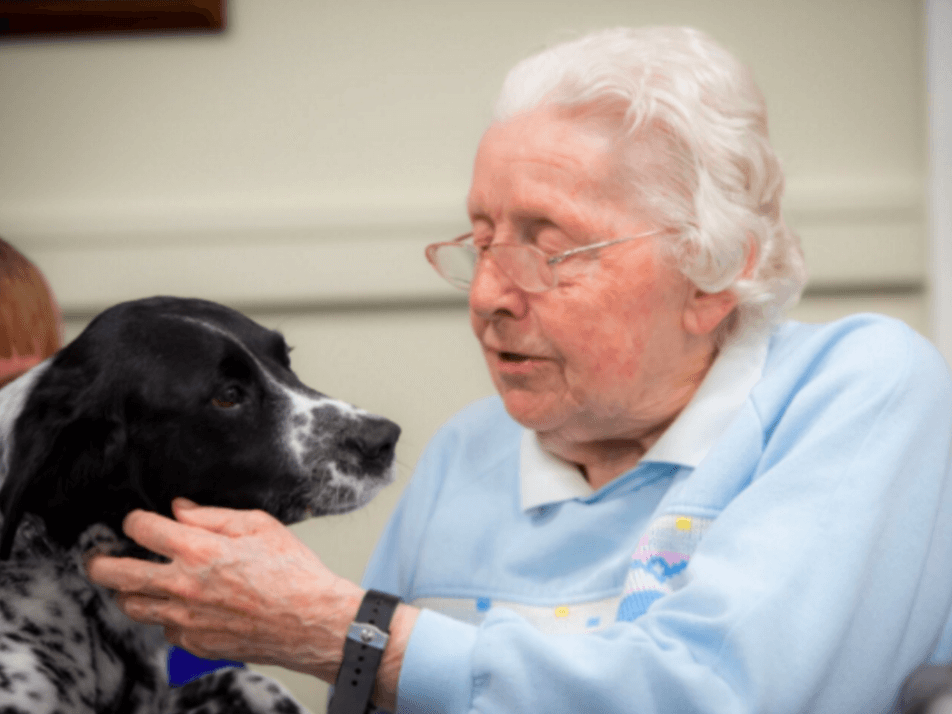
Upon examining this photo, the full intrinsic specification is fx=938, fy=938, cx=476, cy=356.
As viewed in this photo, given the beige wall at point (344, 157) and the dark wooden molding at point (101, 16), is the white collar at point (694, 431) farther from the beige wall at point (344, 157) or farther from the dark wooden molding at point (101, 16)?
the dark wooden molding at point (101, 16)

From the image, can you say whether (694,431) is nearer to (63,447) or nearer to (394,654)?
(394,654)

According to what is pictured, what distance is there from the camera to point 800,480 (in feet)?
3.03

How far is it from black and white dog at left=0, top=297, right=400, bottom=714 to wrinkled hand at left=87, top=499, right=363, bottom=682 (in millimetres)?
70

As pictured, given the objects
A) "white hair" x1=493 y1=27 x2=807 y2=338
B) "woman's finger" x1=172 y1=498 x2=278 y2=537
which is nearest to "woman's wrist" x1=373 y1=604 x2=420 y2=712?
"woman's finger" x1=172 y1=498 x2=278 y2=537

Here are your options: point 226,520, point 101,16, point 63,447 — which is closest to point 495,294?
point 226,520

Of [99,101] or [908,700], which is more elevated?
[99,101]

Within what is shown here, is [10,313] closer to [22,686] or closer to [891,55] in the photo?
[22,686]

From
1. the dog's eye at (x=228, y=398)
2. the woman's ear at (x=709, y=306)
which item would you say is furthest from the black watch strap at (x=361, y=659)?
the woman's ear at (x=709, y=306)

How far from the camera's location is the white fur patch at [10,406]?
3.36ft

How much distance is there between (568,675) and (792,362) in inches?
17.8

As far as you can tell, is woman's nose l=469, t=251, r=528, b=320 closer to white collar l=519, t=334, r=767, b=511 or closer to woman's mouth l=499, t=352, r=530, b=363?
woman's mouth l=499, t=352, r=530, b=363

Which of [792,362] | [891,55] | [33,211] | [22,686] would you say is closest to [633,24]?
[891,55]

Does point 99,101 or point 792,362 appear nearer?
point 792,362

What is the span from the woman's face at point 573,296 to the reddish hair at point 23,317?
2.14ft
